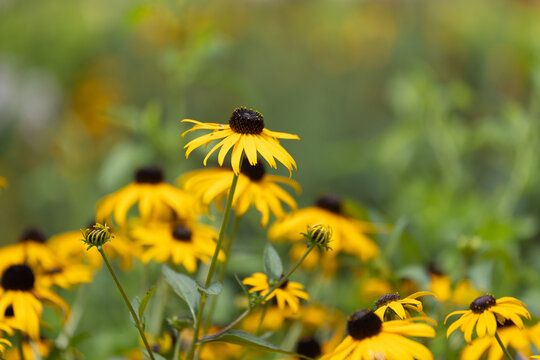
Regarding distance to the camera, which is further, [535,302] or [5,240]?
[5,240]

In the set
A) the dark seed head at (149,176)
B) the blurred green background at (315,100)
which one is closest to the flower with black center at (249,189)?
the dark seed head at (149,176)

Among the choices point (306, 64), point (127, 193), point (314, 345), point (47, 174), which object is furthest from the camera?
point (306, 64)

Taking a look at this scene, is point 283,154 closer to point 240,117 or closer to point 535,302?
point 240,117

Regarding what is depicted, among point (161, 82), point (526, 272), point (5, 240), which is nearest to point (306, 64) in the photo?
point (161, 82)

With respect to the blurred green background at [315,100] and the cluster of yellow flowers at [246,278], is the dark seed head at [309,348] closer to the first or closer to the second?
the cluster of yellow flowers at [246,278]

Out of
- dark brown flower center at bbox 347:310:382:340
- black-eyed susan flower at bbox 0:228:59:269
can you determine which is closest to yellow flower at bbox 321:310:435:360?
dark brown flower center at bbox 347:310:382:340

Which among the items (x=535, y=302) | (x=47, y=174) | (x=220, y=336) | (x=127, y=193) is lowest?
(x=535, y=302)

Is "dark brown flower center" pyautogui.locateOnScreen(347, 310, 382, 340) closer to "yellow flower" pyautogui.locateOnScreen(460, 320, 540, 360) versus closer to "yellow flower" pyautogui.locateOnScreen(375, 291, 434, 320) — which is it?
"yellow flower" pyautogui.locateOnScreen(375, 291, 434, 320)
